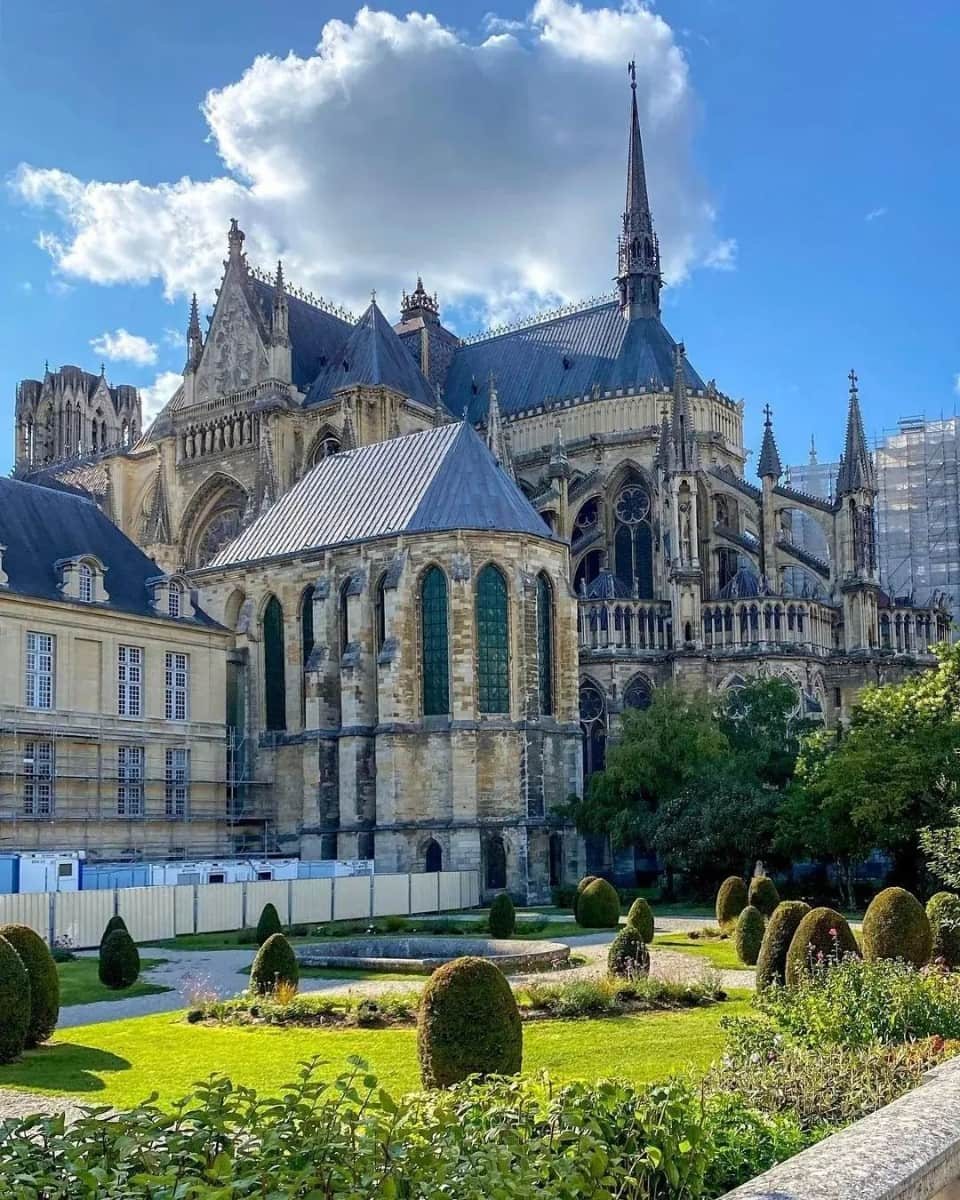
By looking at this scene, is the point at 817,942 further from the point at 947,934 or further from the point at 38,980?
the point at 38,980

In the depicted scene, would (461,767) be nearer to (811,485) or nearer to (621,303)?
(621,303)

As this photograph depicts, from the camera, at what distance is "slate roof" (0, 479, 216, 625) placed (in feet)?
135

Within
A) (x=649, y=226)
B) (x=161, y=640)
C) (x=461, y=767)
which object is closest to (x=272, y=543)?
(x=161, y=640)

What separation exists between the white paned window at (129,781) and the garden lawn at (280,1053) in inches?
969

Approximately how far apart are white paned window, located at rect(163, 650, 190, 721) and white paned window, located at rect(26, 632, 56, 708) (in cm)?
501

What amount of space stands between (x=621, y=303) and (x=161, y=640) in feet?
107

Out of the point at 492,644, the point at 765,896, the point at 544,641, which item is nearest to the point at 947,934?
the point at 765,896

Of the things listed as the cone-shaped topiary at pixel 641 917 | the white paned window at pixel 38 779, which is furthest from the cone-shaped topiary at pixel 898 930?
the white paned window at pixel 38 779

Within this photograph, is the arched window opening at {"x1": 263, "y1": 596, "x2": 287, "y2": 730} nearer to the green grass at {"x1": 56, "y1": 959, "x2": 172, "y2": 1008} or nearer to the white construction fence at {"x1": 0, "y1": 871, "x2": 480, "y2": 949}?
the white construction fence at {"x1": 0, "y1": 871, "x2": 480, "y2": 949}

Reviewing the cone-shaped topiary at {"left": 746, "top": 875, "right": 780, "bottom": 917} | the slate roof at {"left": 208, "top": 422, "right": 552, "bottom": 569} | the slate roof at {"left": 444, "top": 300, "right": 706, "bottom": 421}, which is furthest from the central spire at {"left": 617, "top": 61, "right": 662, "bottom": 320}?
the cone-shaped topiary at {"left": 746, "top": 875, "right": 780, "bottom": 917}

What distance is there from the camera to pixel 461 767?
4256cm

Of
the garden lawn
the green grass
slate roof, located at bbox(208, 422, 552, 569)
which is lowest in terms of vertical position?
the green grass

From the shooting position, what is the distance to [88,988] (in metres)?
22.0

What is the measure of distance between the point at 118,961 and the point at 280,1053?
7.42 meters
